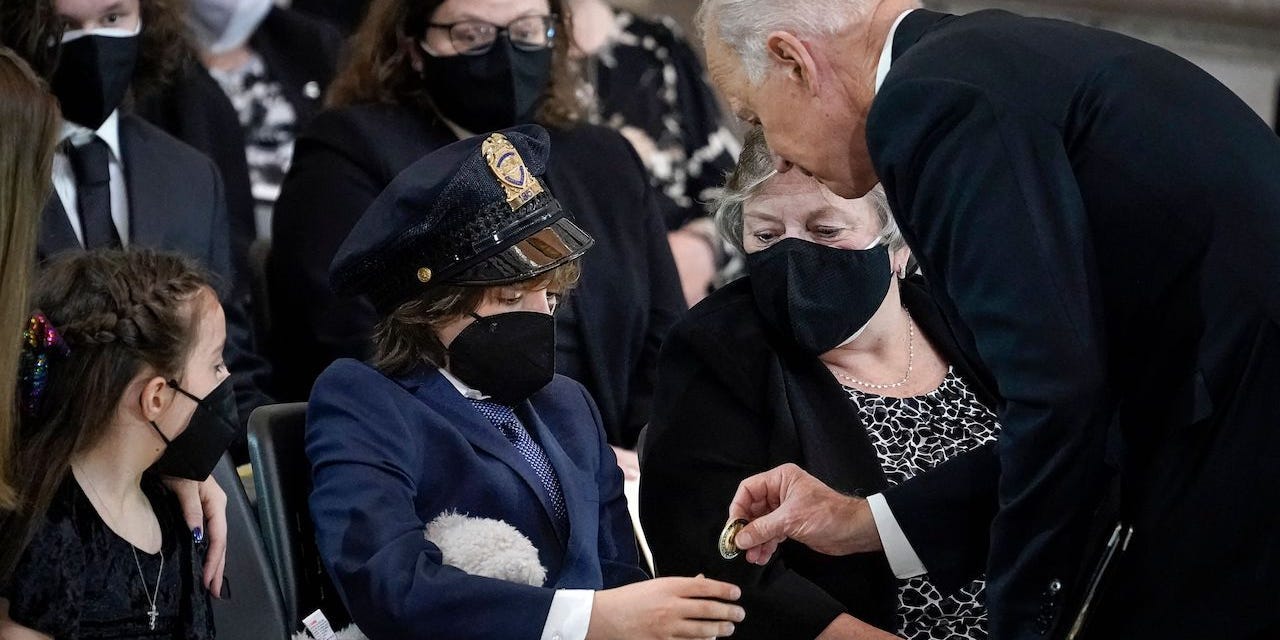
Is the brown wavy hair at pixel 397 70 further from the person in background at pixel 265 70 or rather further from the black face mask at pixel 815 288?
the black face mask at pixel 815 288

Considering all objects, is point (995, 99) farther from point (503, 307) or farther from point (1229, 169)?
point (503, 307)

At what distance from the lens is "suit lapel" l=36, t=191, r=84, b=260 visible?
125 inches

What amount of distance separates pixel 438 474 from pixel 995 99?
113 cm

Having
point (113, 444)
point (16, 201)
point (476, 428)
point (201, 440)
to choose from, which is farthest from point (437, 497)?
point (16, 201)

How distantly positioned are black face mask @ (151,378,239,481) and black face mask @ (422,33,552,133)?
118 centimetres

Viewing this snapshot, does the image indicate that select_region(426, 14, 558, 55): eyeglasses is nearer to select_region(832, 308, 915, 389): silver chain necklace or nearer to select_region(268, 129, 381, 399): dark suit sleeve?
select_region(268, 129, 381, 399): dark suit sleeve

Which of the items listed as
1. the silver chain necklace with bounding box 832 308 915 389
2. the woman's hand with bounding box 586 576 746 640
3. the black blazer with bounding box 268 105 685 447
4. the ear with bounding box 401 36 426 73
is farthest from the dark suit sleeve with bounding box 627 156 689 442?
the woman's hand with bounding box 586 576 746 640

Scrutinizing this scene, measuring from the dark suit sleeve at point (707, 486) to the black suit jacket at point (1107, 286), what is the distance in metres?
0.76

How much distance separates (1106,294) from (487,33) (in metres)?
2.03

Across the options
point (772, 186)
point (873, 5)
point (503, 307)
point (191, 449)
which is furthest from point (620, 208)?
point (873, 5)

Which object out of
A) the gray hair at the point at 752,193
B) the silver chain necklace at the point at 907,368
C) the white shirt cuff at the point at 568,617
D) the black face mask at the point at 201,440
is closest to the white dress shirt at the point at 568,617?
the white shirt cuff at the point at 568,617

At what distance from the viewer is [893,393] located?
285 centimetres

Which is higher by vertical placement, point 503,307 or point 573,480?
point 503,307

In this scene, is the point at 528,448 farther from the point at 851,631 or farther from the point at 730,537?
the point at 851,631
